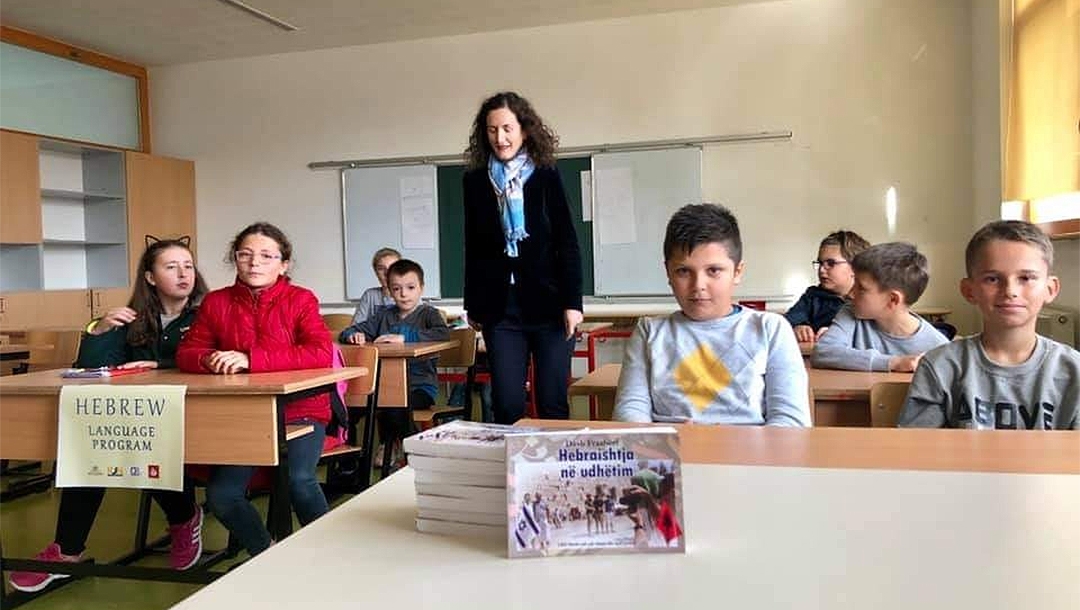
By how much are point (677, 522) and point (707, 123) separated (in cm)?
530

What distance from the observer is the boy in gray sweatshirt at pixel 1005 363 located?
159cm

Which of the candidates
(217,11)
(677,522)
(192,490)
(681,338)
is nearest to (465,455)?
(677,522)

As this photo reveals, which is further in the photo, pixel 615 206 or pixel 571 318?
pixel 615 206

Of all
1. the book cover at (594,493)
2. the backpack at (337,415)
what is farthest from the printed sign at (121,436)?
the book cover at (594,493)

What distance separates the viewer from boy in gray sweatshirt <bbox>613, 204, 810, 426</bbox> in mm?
1617

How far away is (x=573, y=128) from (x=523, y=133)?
3.51m

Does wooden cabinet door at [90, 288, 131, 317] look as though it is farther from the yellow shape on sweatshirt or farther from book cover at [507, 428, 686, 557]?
book cover at [507, 428, 686, 557]

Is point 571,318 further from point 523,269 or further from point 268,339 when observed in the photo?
point 268,339

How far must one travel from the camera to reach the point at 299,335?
95.3 inches

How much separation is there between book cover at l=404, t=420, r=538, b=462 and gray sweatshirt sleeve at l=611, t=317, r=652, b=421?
2.52 ft

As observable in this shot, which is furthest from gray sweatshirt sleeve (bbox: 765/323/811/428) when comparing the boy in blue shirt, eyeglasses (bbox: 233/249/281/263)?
the boy in blue shirt

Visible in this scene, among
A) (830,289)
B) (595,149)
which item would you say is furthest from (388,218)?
(830,289)

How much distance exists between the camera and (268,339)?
239 centimetres

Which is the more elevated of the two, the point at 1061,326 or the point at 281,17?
the point at 281,17
